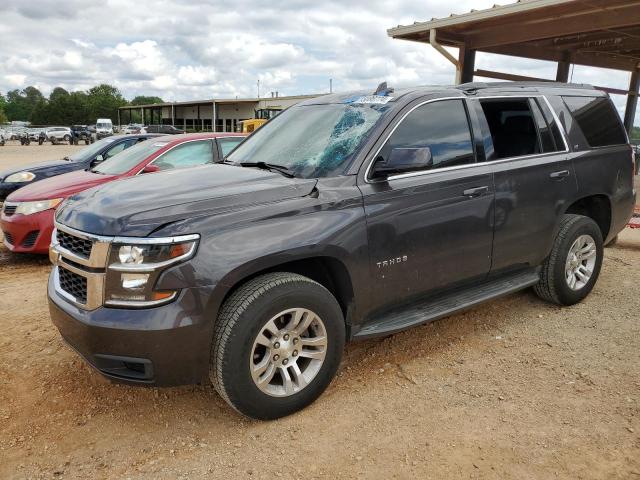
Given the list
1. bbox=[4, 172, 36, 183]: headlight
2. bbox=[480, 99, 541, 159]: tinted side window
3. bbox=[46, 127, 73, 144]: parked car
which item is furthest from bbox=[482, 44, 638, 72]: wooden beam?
bbox=[46, 127, 73, 144]: parked car

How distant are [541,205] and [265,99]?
5109 cm

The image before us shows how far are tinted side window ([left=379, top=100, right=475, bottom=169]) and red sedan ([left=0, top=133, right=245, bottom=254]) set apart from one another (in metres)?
2.66

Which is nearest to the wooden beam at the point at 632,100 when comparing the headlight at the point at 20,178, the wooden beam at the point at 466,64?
the wooden beam at the point at 466,64

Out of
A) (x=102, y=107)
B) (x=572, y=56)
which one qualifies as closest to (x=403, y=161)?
(x=572, y=56)

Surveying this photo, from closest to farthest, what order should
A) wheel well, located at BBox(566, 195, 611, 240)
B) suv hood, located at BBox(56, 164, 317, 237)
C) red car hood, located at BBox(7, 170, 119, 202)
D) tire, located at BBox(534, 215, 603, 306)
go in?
suv hood, located at BBox(56, 164, 317, 237) < tire, located at BBox(534, 215, 603, 306) < wheel well, located at BBox(566, 195, 611, 240) < red car hood, located at BBox(7, 170, 119, 202)

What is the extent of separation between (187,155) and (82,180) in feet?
4.44

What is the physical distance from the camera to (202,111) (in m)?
67.9

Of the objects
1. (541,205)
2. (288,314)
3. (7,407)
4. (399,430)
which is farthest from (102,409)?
(541,205)

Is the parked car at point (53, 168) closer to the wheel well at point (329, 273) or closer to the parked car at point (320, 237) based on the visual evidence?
the parked car at point (320, 237)

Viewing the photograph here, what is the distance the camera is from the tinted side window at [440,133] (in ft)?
11.6

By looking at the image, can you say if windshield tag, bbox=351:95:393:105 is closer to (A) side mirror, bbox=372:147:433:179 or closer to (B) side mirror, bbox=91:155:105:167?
(A) side mirror, bbox=372:147:433:179

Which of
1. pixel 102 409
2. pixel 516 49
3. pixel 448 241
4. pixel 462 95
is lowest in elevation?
pixel 102 409

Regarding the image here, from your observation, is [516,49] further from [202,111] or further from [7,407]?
[202,111]

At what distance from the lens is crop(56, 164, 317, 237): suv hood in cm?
271
